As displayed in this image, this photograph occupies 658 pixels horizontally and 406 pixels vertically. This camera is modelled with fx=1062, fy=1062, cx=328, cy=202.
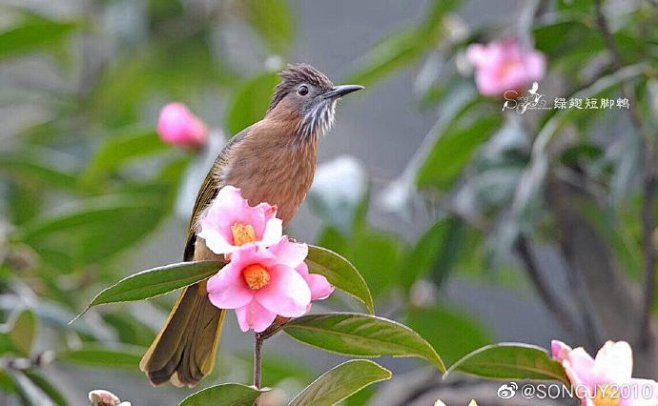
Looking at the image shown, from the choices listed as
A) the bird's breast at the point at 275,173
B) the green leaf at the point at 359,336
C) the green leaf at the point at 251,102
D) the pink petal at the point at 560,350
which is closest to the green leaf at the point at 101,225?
the green leaf at the point at 251,102

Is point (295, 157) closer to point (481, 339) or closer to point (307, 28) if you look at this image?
point (481, 339)

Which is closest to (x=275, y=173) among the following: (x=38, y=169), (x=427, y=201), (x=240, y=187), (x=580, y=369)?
(x=240, y=187)

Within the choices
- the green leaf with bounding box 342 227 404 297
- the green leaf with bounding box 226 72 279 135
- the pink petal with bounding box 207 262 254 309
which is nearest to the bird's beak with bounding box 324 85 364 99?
the pink petal with bounding box 207 262 254 309

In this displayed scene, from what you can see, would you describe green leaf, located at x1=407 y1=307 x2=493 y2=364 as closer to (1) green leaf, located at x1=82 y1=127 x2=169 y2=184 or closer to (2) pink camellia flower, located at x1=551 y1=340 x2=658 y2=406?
(1) green leaf, located at x1=82 y1=127 x2=169 y2=184

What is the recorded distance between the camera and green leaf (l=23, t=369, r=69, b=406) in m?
1.40

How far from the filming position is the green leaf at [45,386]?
4.58 ft

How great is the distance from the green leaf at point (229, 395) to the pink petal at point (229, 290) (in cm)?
7

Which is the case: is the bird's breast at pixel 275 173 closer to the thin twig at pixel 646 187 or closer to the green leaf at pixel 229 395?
the green leaf at pixel 229 395

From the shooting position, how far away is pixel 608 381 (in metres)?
0.90

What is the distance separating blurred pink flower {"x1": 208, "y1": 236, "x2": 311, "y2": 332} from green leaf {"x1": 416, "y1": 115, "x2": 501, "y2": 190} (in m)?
0.94

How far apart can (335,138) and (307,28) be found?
0.51 m

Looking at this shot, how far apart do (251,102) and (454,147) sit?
1.18ft

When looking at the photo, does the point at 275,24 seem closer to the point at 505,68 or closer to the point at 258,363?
the point at 505,68

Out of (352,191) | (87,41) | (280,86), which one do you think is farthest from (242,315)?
(87,41)
